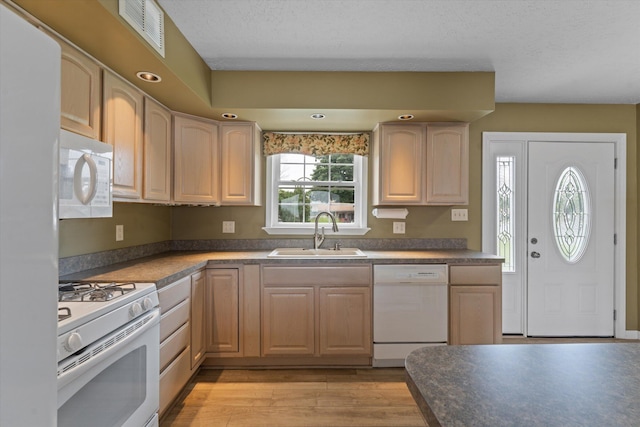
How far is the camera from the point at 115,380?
1.39 meters

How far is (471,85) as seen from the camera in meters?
2.65

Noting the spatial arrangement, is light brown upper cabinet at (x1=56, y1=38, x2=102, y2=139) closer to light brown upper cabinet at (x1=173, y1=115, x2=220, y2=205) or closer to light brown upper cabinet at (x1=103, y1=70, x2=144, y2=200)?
light brown upper cabinet at (x1=103, y1=70, x2=144, y2=200)

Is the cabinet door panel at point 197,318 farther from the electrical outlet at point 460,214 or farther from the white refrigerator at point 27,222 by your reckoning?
the electrical outlet at point 460,214

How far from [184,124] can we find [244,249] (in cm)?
124

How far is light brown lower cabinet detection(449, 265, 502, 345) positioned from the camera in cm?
265

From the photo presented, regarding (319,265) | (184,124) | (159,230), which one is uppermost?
(184,124)

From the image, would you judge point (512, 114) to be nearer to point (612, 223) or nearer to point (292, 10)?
point (612, 223)

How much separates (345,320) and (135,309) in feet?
5.18

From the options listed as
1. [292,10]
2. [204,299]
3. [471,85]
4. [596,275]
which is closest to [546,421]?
[292,10]

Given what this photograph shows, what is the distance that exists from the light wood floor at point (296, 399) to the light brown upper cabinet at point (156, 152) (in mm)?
1413

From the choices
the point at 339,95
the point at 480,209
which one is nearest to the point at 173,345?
the point at 339,95

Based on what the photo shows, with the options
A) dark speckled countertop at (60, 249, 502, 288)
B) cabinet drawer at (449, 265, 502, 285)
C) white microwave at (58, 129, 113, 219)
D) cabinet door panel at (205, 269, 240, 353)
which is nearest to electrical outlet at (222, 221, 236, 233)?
dark speckled countertop at (60, 249, 502, 288)

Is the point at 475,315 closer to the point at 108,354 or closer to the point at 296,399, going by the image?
the point at 296,399

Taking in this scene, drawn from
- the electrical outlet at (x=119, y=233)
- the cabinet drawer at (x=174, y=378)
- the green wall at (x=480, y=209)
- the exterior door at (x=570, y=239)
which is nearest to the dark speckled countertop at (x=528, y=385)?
the cabinet drawer at (x=174, y=378)
